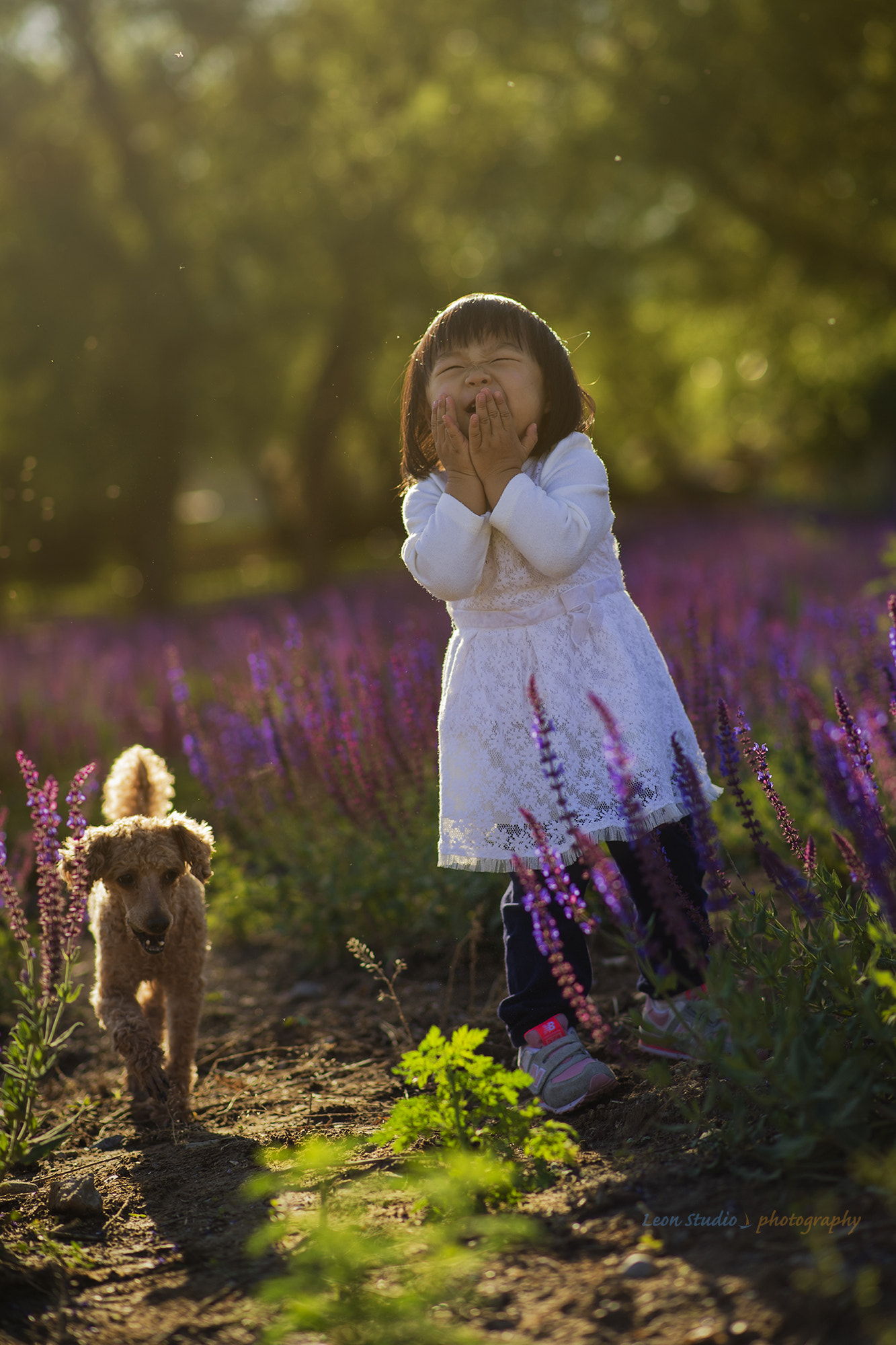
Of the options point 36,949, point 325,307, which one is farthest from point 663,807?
point 325,307

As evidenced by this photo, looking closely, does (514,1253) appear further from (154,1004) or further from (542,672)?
(154,1004)

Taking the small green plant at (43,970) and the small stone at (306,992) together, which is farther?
the small stone at (306,992)

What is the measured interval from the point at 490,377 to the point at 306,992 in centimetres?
258

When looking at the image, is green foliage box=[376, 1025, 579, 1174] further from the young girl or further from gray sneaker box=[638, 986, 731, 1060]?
the young girl

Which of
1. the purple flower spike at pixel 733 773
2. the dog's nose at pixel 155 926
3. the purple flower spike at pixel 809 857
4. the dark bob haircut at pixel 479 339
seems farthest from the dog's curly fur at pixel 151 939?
the purple flower spike at pixel 809 857

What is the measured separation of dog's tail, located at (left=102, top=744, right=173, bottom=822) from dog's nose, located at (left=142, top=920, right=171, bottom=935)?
693 millimetres

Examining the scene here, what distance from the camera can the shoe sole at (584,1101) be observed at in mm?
2998

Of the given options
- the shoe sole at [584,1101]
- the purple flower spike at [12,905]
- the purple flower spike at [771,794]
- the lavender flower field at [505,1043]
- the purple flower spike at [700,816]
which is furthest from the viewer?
the purple flower spike at [12,905]

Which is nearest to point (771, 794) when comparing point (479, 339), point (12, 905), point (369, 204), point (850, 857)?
point (850, 857)

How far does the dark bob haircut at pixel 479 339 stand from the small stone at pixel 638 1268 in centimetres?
205

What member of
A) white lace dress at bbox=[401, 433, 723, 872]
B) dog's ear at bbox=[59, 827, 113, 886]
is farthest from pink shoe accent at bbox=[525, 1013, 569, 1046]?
dog's ear at bbox=[59, 827, 113, 886]

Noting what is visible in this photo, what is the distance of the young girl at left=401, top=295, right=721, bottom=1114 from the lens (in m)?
3.04

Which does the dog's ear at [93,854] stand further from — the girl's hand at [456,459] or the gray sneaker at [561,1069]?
the girl's hand at [456,459]

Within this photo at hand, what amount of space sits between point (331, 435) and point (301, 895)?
1802cm
